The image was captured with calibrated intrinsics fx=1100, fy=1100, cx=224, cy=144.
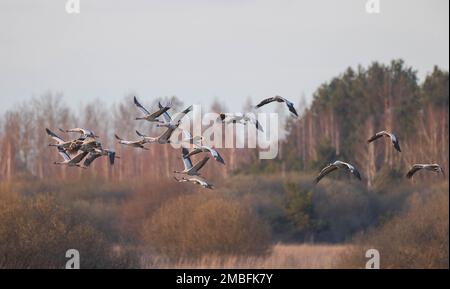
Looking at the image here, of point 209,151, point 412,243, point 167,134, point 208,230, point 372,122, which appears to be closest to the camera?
point 209,151

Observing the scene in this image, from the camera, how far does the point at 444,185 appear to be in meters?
52.5

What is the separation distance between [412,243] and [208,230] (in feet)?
23.2

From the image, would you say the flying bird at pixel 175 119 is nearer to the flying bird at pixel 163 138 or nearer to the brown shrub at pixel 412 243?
the flying bird at pixel 163 138

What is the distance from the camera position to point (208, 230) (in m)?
38.1

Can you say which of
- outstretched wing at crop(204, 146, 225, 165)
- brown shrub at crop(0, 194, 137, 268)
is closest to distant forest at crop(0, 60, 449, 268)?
brown shrub at crop(0, 194, 137, 268)

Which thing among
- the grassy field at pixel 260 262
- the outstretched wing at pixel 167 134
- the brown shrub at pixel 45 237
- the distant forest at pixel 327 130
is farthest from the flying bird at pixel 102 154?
the distant forest at pixel 327 130

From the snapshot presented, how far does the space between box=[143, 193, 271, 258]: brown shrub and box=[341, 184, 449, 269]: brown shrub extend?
3.89 m

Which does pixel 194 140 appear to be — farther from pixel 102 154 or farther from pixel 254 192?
pixel 254 192

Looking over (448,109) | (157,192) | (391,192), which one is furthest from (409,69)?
(157,192)

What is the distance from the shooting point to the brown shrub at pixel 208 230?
1500 inches

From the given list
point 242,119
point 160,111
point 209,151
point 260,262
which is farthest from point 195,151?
point 260,262

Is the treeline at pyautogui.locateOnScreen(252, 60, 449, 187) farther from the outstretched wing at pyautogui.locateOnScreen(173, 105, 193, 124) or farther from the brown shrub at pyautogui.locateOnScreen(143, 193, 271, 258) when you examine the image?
the outstretched wing at pyautogui.locateOnScreen(173, 105, 193, 124)

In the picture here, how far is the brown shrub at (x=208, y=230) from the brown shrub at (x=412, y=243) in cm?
389
